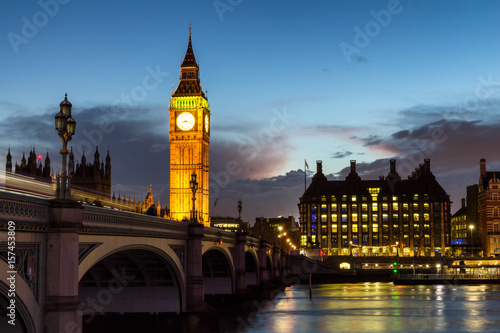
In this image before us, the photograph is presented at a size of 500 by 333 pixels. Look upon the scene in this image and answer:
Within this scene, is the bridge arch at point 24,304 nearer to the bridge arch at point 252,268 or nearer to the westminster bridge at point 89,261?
the westminster bridge at point 89,261

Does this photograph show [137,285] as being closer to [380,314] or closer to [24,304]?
[24,304]

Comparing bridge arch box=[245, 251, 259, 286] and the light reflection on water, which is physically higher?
bridge arch box=[245, 251, 259, 286]

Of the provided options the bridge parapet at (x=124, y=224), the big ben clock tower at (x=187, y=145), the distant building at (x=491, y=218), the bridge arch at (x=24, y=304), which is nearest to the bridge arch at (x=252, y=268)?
the bridge parapet at (x=124, y=224)

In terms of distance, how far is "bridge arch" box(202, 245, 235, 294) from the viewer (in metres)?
72.8

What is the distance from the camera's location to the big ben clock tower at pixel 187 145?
180 m

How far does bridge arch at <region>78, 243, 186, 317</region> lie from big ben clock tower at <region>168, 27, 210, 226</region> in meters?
129

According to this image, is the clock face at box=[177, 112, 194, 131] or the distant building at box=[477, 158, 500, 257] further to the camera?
the clock face at box=[177, 112, 194, 131]

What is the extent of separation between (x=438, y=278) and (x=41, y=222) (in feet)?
412

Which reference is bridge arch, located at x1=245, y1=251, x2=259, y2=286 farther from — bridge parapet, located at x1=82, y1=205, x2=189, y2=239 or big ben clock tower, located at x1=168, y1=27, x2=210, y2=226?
big ben clock tower, located at x1=168, y1=27, x2=210, y2=226

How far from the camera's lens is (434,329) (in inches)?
2413

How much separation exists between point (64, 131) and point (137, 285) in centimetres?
2576

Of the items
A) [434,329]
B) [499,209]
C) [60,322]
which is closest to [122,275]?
[60,322]

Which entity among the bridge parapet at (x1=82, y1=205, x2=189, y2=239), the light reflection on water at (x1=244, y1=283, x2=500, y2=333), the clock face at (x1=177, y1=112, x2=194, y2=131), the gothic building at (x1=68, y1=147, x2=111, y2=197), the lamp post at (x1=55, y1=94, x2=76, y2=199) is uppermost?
the clock face at (x1=177, y1=112, x2=194, y2=131)

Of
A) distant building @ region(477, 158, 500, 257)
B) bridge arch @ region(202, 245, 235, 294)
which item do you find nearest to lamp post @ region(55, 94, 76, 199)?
bridge arch @ region(202, 245, 235, 294)
